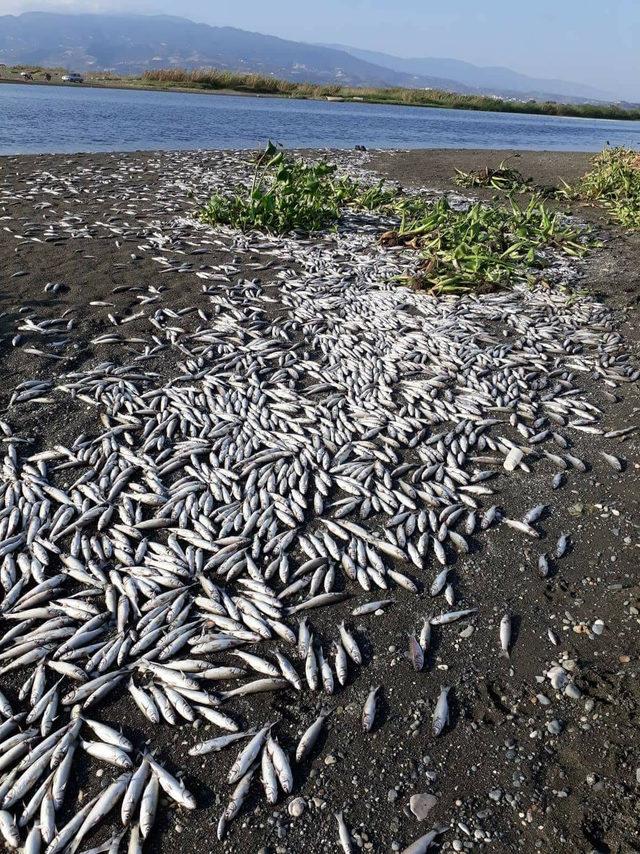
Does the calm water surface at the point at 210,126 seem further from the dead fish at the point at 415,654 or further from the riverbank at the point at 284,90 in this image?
the dead fish at the point at 415,654

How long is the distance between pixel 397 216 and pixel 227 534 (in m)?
12.0

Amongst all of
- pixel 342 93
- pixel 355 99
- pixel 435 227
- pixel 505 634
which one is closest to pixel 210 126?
pixel 435 227

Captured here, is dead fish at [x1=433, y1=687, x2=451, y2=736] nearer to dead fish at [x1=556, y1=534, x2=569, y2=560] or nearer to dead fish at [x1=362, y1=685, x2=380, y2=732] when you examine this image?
dead fish at [x1=362, y1=685, x2=380, y2=732]

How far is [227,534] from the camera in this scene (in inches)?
182

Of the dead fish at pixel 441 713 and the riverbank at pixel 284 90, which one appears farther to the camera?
the riverbank at pixel 284 90

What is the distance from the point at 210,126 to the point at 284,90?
106ft

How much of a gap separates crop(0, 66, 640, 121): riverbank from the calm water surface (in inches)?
190

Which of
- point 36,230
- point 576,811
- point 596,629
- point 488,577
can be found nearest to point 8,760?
point 576,811

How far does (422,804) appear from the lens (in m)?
2.89

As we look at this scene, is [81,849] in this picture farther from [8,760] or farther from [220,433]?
[220,433]

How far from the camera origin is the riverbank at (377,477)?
2.94 meters

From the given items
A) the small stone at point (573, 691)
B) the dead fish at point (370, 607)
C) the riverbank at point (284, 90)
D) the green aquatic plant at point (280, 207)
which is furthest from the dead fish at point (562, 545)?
the riverbank at point (284, 90)

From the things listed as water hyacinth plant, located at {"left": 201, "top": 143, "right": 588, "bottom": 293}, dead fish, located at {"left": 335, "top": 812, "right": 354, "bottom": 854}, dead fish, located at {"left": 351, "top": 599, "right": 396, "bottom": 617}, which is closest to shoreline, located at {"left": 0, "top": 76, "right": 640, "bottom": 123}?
water hyacinth plant, located at {"left": 201, "top": 143, "right": 588, "bottom": 293}

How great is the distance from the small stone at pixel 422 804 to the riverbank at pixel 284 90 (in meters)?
59.2
